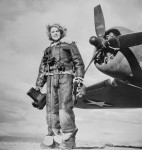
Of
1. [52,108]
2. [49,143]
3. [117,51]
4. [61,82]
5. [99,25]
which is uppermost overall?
[99,25]

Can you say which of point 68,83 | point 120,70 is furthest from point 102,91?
point 68,83

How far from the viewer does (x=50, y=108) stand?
372 centimetres

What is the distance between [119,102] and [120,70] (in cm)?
362

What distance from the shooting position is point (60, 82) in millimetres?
3719

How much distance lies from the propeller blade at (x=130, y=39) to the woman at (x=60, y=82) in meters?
2.43

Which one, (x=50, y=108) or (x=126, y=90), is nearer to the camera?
(x=50, y=108)

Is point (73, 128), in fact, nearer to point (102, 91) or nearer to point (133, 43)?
point (133, 43)

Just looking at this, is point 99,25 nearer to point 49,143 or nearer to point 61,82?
point 61,82

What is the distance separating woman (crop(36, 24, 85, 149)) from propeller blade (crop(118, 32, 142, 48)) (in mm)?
2432

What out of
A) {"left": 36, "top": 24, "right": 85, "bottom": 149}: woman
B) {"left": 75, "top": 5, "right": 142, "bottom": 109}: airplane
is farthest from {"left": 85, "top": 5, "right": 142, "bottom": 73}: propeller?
{"left": 36, "top": 24, "right": 85, "bottom": 149}: woman

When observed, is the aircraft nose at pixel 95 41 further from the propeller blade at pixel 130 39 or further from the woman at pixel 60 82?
the woman at pixel 60 82

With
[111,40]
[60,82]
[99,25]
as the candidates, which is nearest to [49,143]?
[60,82]

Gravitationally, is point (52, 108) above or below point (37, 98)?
below

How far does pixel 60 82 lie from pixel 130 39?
294 cm
